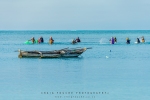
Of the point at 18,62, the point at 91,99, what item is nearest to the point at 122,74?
the point at 91,99

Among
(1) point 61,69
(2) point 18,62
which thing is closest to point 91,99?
(1) point 61,69

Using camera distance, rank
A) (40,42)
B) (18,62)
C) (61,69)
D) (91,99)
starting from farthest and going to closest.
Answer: (40,42) < (18,62) < (61,69) < (91,99)

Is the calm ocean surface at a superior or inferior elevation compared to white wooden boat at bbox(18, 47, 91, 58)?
inferior

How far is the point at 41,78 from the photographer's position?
29484 mm

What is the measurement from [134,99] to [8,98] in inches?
221

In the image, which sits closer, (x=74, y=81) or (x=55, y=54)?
(x=74, y=81)

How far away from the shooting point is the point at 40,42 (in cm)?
7300

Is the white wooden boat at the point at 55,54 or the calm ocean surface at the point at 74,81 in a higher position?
the white wooden boat at the point at 55,54

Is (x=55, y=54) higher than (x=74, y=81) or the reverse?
higher

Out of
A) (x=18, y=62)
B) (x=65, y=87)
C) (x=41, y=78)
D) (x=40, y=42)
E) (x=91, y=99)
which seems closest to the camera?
(x=91, y=99)

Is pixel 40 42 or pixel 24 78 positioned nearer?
pixel 24 78

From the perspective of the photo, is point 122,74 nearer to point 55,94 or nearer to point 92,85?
point 92,85

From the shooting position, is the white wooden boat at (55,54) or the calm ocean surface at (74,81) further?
the white wooden boat at (55,54)

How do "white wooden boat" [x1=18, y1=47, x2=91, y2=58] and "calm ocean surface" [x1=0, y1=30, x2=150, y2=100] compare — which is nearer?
"calm ocean surface" [x1=0, y1=30, x2=150, y2=100]
